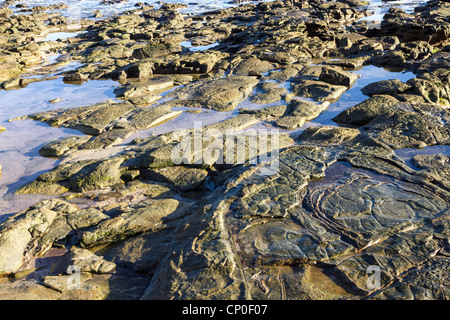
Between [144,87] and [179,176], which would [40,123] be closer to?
[144,87]

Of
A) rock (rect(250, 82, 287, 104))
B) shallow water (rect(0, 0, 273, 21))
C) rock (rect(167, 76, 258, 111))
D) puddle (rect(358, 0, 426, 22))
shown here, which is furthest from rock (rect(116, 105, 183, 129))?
shallow water (rect(0, 0, 273, 21))

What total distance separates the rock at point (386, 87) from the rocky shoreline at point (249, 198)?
4 cm

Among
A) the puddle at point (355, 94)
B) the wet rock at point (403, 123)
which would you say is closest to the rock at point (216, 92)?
the puddle at point (355, 94)

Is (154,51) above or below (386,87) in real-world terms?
above

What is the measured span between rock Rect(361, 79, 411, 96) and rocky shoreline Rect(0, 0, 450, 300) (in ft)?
0.13

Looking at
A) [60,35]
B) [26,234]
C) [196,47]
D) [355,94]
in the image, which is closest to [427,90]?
[355,94]

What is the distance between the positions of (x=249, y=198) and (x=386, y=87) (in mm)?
5913

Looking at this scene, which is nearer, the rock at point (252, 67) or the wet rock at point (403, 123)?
the wet rock at point (403, 123)

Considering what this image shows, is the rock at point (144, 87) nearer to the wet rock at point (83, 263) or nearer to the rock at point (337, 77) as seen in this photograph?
the rock at point (337, 77)

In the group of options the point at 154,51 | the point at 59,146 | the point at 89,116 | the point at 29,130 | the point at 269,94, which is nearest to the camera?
the point at 59,146

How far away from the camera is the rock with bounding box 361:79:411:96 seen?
800 centimetres

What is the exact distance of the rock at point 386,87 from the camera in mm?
7996

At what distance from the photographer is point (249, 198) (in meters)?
4.31

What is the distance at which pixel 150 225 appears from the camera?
4.37m
